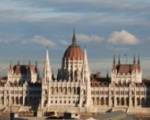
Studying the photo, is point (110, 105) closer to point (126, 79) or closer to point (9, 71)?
point (126, 79)

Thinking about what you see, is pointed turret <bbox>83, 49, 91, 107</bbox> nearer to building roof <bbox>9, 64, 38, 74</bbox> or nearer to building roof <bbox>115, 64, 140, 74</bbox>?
building roof <bbox>115, 64, 140, 74</bbox>

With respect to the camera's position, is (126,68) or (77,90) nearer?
(77,90)

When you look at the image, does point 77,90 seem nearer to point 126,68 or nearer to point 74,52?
point 74,52

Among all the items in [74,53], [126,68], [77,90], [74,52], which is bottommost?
[77,90]

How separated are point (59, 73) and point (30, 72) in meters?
8.97

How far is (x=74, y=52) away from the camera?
621 feet

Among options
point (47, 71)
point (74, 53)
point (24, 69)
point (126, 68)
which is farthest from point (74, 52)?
point (24, 69)

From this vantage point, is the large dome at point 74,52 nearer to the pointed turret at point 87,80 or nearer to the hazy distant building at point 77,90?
the hazy distant building at point 77,90

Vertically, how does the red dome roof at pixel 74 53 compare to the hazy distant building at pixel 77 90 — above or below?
above

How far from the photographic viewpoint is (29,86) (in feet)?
622

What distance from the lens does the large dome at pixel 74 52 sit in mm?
188750

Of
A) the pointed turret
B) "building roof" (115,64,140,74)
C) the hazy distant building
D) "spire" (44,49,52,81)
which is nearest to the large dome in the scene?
the hazy distant building

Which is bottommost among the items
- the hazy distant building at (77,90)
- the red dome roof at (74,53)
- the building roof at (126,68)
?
the hazy distant building at (77,90)

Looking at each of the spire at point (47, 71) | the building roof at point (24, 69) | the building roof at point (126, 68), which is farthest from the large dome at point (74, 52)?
the building roof at point (24, 69)
